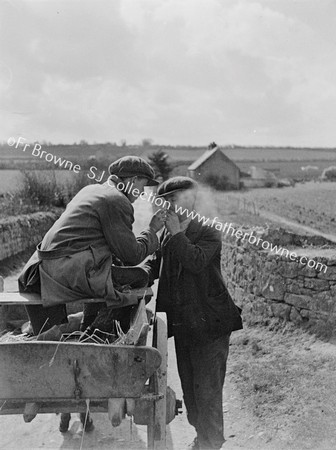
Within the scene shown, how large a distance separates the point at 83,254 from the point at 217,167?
1819 inches

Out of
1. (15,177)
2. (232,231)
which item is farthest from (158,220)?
(15,177)

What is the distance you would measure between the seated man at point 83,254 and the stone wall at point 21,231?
11.8 metres

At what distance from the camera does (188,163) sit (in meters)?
52.6

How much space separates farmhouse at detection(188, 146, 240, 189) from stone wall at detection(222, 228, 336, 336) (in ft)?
123

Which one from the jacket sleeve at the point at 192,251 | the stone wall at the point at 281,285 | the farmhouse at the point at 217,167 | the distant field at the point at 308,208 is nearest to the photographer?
the jacket sleeve at the point at 192,251

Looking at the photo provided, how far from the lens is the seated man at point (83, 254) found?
3658 millimetres

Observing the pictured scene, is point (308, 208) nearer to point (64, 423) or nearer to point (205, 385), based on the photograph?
point (64, 423)

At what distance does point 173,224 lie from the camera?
4328 millimetres

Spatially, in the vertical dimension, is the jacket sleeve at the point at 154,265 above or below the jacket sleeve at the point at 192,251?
below

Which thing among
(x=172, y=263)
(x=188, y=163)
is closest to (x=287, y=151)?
(x=188, y=163)

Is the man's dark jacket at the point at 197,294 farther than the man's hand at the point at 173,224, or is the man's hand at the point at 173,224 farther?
the man's dark jacket at the point at 197,294

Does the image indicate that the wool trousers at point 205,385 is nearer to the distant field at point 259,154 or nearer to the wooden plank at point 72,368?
the wooden plank at point 72,368

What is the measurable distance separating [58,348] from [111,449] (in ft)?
6.73

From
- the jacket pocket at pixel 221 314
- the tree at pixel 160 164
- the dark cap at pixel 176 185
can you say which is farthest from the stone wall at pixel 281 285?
the tree at pixel 160 164
